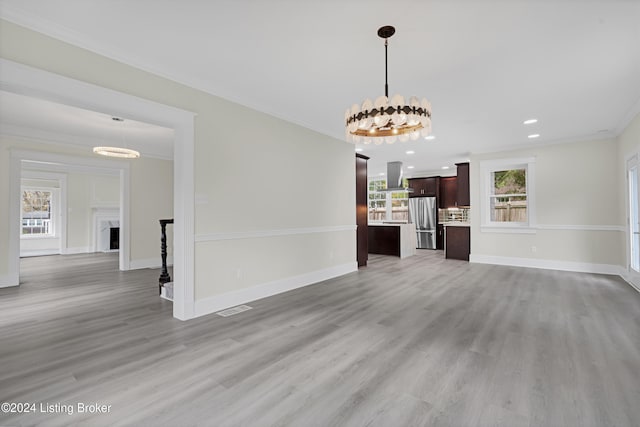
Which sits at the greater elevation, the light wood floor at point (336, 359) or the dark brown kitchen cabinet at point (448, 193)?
the dark brown kitchen cabinet at point (448, 193)

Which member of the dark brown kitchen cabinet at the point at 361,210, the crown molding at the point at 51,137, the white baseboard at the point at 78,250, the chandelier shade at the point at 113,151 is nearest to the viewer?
the chandelier shade at the point at 113,151

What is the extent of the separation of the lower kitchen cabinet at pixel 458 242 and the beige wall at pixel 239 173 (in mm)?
3877

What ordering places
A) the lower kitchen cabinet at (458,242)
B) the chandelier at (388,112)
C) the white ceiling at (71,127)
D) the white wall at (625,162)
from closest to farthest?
the chandelier at (388,112) < the white ceiling at (71,127) < the white wall at (625,162) < the lower kitchen cabinet at (458,242)

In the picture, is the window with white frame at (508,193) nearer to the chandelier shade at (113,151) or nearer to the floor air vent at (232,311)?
the floor air vent at (232,311)

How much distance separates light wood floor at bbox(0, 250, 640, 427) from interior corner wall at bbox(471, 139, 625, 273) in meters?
1.85

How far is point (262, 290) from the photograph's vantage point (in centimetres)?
418

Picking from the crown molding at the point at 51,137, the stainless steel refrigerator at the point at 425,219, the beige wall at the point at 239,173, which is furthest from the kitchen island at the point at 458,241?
the crown molding at the point at 51,137

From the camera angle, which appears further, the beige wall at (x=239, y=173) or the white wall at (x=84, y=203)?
the white wall at (x=84, y=203)

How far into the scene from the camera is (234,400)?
1.86 metres

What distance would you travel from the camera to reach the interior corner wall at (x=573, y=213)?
5.77 metres

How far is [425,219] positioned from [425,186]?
3.97ft

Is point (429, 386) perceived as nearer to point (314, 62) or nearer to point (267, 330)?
point (267, 330)

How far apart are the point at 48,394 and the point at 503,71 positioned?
190 inches

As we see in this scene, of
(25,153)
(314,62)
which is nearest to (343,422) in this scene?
(314,62)
